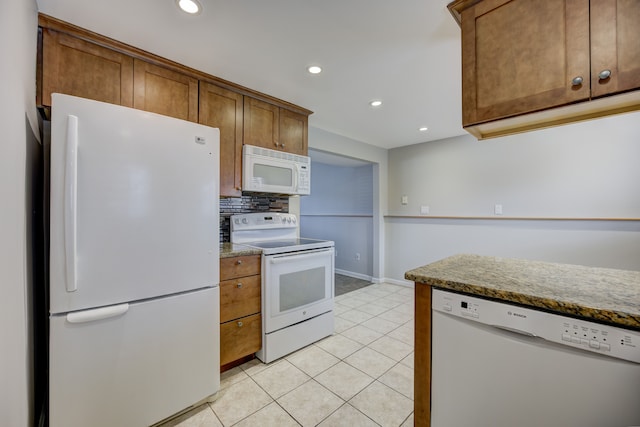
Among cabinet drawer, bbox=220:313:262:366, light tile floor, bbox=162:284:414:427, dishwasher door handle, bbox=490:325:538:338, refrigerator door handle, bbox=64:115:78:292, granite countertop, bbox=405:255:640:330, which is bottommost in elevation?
light tile floor, bbox=162:284:414:427

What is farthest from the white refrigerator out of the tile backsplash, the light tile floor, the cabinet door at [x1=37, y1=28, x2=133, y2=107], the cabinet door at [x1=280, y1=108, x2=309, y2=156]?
the cabinet door at [x1=280, y1=108, x2=309, y2=156]

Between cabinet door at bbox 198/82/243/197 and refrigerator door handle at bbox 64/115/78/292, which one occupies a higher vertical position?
cabinet door at bbox 198/82/243/197

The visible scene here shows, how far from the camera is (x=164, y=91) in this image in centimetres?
186

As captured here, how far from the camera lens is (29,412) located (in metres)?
1.16

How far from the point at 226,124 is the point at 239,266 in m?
1.19

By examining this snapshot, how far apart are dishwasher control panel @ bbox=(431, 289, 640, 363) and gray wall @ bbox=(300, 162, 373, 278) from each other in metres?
3.50

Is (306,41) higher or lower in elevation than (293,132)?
higher

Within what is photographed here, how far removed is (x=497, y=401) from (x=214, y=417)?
1498 millimetres

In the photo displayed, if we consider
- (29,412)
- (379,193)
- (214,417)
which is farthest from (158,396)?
(379,193)

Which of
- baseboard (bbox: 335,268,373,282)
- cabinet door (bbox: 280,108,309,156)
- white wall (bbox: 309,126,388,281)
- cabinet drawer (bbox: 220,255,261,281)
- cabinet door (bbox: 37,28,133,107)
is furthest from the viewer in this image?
baseboard (bbox: 335,268,373,282)

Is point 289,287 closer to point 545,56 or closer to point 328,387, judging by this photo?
point 328,387

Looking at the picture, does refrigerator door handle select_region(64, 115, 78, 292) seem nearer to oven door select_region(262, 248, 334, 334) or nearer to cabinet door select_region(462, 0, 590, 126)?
oven door select_region(262, 248, 334, 334)

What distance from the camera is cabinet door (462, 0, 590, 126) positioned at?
105 cm

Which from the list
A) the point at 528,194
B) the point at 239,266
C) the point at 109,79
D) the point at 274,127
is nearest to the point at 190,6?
the point at 109,79
